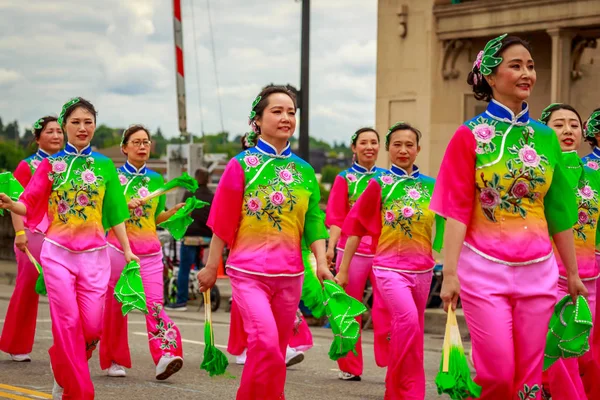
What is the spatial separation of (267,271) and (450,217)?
5.30ft

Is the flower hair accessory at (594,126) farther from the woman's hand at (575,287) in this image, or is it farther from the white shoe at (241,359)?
the white shoe at (241,359)

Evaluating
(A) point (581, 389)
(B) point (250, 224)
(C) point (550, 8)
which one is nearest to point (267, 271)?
(B) point (250, 224)

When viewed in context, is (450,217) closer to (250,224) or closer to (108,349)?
(250,224)

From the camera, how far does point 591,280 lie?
28.3 ft

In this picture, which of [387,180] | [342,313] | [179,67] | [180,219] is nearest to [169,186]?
[180,219]

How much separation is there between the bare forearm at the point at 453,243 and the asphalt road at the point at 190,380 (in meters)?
3.07

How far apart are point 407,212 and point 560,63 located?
9179 millimetres

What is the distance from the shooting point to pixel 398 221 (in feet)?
32.6

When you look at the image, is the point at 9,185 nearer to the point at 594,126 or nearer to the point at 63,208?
the point at 63,208

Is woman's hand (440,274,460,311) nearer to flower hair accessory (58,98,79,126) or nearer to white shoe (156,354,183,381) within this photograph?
flower hair accessory (58,98,79,126)

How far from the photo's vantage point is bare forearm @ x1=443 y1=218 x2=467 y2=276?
255 inches

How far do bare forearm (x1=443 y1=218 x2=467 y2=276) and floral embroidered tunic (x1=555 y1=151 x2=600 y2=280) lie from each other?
7.30 feet

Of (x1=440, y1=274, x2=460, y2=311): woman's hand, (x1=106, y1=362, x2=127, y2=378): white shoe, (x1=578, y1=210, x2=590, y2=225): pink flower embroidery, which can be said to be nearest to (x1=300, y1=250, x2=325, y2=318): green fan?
(x1=578, y1=210, x2=590, y2=225): pink flower embroidery

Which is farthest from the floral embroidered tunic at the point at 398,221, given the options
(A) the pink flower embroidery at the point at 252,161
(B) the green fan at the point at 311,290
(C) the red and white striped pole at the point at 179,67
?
(C) the red and white striped pole at the point at 179,67
